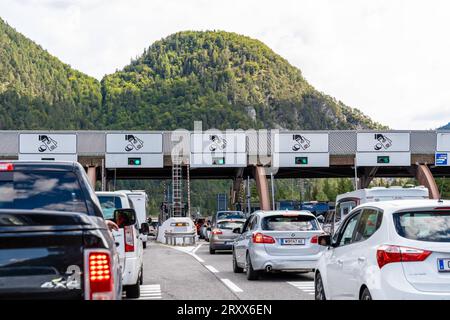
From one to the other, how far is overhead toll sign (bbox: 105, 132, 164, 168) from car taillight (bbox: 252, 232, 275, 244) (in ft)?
119

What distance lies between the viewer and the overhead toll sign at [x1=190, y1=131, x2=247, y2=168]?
5356 centimetres

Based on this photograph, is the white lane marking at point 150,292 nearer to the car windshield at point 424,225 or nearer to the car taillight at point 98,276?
the car windshield at point 424,225

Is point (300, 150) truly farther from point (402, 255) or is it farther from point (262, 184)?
point (402, 255)

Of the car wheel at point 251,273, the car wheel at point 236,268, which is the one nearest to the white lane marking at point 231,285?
the car wheel at point 251,273

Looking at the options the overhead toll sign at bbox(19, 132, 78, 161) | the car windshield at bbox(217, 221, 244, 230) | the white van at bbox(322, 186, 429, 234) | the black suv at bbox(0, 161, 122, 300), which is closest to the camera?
the black suv at bbox(0, 161, 122, 300)

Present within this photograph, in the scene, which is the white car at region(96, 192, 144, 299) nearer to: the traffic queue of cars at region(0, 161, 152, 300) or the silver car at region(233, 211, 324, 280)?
the silver car at region(233, 211, 324, 280)

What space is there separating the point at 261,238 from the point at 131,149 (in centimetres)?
3662

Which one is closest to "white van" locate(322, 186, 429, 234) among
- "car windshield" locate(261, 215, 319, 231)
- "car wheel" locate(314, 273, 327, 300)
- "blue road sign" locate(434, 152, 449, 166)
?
"car windshield" locate(261, 215, 319, 231)

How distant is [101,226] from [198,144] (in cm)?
4760

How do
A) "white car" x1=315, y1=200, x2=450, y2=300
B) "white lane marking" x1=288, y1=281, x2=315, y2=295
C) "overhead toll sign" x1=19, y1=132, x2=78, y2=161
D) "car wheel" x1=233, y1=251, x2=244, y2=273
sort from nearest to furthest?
1. "white car" x1=315, y1=200, x2=450, y2=300
2. "white lane marking" x1=288, y1=281, x2=315, y2=295
3. "car wheel" x1=233, y1=251, x2=244, y2=273
4. "overhead toll sign" x1=19, y1=132, x2=78, y2=161

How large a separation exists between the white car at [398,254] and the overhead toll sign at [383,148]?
45.5 metres

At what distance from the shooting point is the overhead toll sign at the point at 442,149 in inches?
2169

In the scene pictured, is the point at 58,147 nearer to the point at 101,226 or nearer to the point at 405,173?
the point at 405,173

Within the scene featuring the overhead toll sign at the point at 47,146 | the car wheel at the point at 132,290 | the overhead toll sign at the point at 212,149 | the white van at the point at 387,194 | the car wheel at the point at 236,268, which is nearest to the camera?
the car wheel at the point at 132,290
